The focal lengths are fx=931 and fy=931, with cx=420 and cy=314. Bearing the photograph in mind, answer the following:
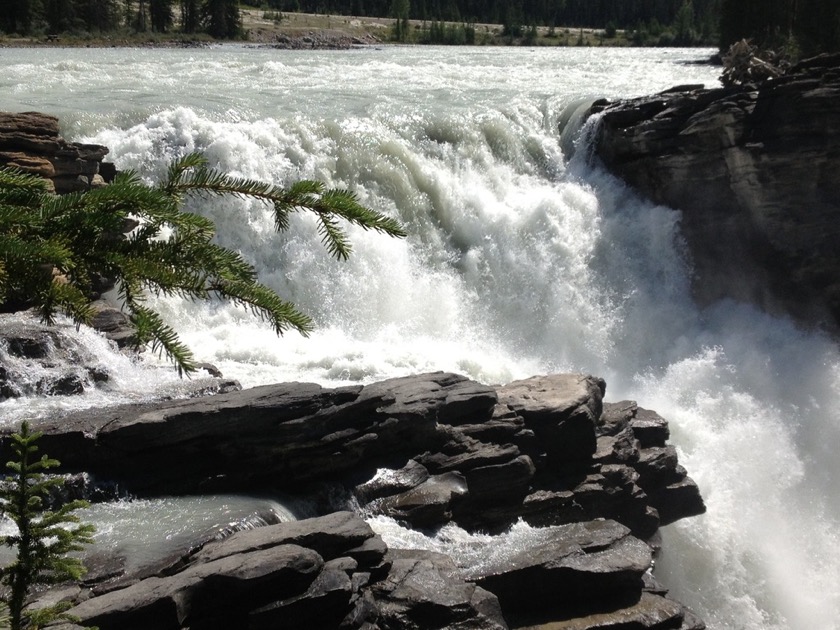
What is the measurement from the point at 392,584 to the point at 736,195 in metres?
14.2

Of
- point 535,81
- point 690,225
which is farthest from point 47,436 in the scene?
point 535,81

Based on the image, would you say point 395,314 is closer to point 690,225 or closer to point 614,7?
point 690,225

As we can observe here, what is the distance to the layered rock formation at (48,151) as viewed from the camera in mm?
16172

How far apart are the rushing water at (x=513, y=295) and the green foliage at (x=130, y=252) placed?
36.4ft

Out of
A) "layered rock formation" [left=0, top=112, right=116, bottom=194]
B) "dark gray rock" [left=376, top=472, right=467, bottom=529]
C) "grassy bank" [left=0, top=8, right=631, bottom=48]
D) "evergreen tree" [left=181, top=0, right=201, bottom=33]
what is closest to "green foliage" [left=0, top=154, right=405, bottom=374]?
"dark gray rock" [left=376, top=472, right=467, bottom=529]

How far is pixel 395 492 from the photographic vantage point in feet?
35.5

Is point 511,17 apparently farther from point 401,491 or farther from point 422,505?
point 422,505

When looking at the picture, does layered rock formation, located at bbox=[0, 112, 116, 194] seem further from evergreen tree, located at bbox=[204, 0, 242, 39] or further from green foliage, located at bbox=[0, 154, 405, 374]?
evergreen tree, located at bbox=[204, 0, 242, 39]

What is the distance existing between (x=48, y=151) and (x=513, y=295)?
9.32m

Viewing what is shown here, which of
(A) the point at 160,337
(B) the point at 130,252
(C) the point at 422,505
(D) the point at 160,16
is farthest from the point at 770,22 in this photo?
(A) the point at 160,337

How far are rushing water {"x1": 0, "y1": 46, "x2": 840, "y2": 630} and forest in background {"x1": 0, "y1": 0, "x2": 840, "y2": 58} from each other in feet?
51.3

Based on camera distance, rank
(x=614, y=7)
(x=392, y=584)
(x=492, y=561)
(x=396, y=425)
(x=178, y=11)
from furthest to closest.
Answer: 1. (x=614, y=7)
2. (x=178, y=11)
3. (x=396, y=425)
4. (x=492, y=561)
5. (x=392, y=584)

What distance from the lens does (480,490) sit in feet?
37.1

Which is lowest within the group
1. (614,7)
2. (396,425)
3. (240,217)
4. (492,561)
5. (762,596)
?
(762,596)
